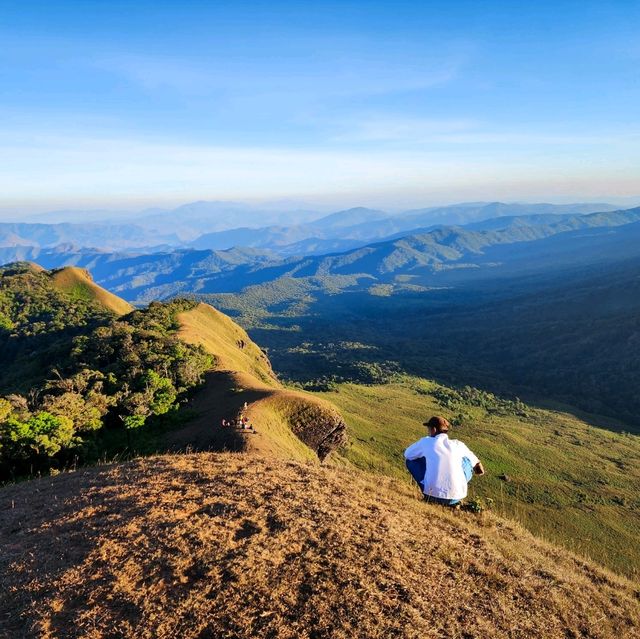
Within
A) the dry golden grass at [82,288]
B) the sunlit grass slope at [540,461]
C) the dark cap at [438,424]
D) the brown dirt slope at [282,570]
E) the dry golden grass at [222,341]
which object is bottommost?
the sunlit grass slope at [540,461]

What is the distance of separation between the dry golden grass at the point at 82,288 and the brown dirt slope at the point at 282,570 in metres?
92.8

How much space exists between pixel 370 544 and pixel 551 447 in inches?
2709

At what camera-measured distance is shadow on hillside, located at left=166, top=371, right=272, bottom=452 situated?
24600mm

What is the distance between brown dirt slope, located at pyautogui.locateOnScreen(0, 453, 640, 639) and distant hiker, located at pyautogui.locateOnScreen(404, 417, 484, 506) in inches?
41.2

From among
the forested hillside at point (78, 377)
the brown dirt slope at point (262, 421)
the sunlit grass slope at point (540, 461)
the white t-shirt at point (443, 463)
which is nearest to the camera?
the white t-shirt at point (443, 463)

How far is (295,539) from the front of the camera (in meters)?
9.37

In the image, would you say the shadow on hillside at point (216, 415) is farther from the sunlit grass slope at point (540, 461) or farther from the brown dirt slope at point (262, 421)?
the sunlit grass slope at point (540, 461)

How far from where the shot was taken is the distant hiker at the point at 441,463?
33.6ft

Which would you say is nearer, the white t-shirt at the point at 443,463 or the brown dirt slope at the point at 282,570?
the brown dirt slope at the point at 282,570

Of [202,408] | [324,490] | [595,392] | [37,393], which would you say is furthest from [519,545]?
[595,392]

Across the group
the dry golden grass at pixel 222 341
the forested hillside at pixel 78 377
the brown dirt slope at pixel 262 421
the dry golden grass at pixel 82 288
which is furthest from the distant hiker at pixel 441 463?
the dry golden grass at pixel 82 288

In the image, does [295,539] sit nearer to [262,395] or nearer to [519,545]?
[519,545]

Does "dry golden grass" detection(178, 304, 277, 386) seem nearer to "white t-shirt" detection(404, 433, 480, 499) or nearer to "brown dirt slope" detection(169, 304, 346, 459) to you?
"brown dirt slope" detection(169, 304, 346, 459)

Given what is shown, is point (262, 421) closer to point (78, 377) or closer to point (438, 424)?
point (78, 377)
